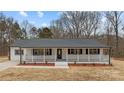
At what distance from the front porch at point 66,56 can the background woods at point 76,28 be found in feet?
43.8

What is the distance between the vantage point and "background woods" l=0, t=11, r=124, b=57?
3712 cm

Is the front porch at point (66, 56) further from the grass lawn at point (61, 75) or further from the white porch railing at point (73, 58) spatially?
the grass lawn at point (61, 75)

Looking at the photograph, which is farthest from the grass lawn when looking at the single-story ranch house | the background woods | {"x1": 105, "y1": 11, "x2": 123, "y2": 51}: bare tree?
{"x1": 105, "y1": 11, "x2": 123, "y2": 51}: bare tree

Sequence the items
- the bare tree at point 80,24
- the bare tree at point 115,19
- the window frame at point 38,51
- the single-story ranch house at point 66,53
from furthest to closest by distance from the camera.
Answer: the bare tree at point 80,24, the bare tree at point 115,19, the window frame at point 38,51, the single-story ranch house at point 66,53

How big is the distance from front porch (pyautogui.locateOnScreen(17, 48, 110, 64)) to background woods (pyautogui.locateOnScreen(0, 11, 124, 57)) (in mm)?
13337

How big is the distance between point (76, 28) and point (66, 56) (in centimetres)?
1675

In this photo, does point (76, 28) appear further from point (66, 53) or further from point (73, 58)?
point (73, 58)

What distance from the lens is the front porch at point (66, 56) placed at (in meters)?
22.2

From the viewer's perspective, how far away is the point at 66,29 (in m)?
39.9

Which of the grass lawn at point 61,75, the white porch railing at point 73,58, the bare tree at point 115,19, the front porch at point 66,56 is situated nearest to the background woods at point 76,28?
the bare tree at point 115,19

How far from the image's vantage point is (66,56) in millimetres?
22672

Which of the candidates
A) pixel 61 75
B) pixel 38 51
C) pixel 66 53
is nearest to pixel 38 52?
pixel 38 51

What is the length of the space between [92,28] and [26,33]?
11.6 meters
